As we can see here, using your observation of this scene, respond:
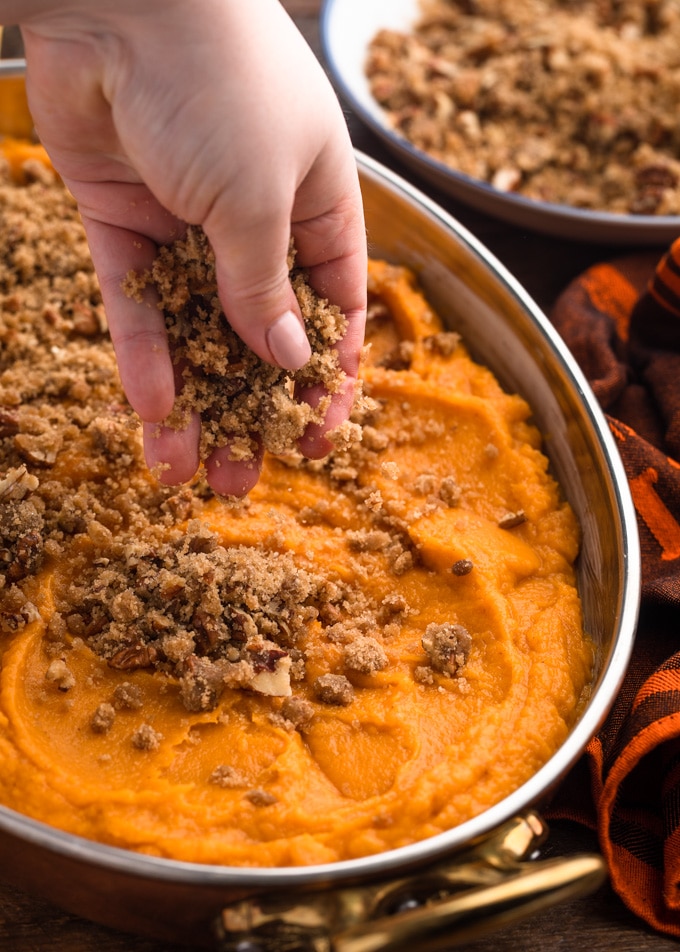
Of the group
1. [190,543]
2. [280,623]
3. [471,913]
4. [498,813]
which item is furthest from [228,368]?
[471,913]

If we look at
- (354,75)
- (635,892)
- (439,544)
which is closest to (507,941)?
(635,892)

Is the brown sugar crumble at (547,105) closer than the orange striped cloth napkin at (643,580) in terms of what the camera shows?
No

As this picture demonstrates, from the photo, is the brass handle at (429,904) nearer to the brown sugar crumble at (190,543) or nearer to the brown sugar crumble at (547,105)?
the brown sugar crumble at (190,543)

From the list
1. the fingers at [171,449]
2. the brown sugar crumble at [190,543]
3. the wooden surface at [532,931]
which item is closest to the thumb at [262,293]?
the brown sugar crumble at [190,543]

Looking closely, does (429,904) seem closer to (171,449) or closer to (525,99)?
(171,449)

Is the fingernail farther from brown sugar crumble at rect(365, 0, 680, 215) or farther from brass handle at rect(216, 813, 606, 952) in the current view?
brown sugar crumble at rect(365, 0, 680, 215)

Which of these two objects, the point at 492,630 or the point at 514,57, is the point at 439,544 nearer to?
the point at 492,630
